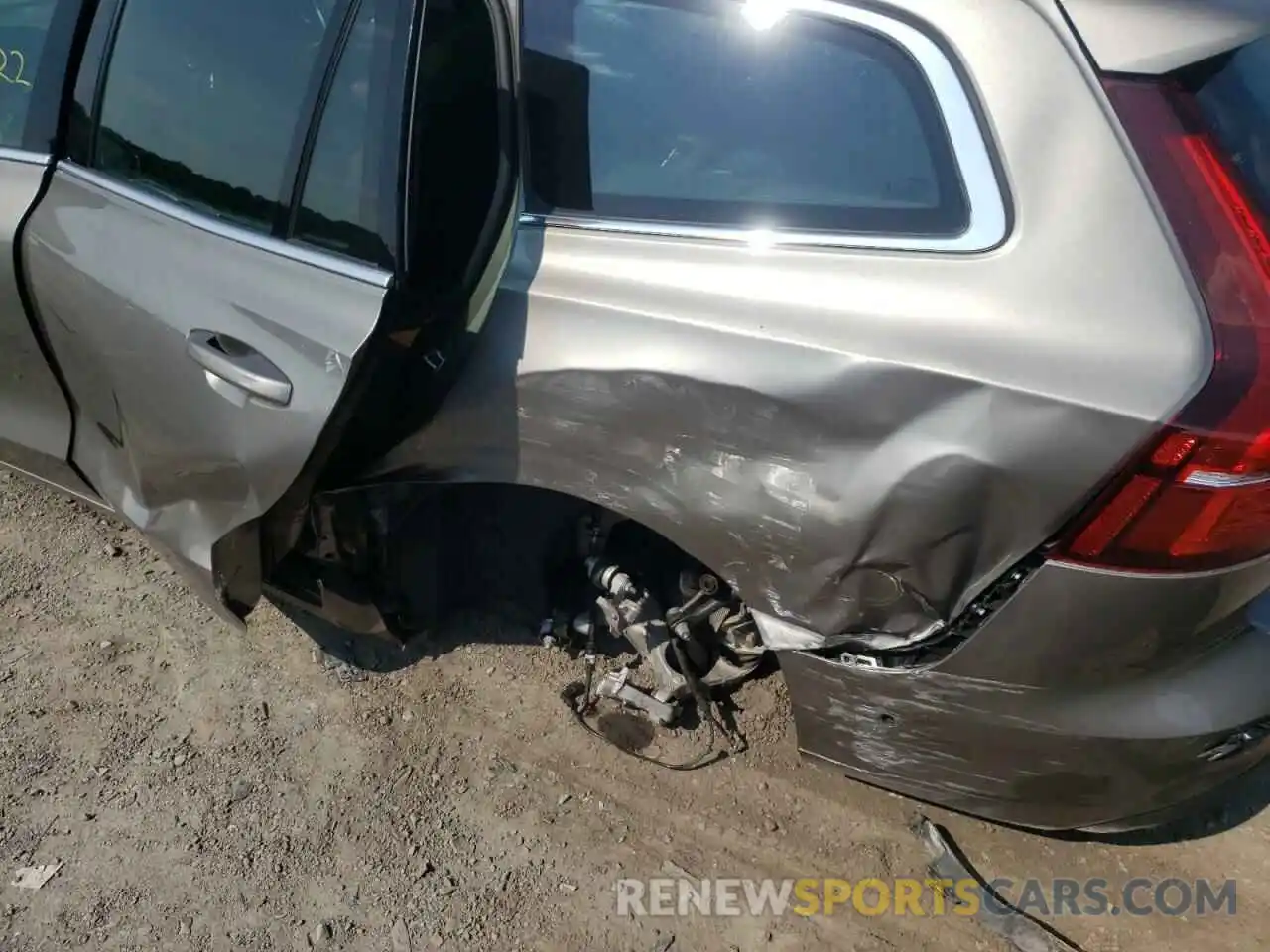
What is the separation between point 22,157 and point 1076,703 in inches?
102

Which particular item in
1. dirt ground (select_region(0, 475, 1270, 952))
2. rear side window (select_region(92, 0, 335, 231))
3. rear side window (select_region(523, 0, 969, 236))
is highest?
rear side window (select_region(523, 0, 969, 236))

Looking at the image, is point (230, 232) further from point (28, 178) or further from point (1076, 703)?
point (1076, 703)

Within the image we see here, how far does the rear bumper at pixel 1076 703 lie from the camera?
156 cm

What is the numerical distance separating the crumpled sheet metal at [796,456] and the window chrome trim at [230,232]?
0.85 ft

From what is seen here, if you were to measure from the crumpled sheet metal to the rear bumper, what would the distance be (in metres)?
0.10

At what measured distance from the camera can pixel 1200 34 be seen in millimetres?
1450

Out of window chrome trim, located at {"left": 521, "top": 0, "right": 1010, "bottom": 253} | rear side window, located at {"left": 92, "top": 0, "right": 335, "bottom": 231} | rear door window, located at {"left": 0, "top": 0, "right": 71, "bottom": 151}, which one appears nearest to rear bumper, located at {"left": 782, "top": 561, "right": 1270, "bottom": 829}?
window chrome trim, located at {"left": 521, "top": 0, "right": 1010, "bottom": 253}

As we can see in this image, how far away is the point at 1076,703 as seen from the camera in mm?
Answer: 1681

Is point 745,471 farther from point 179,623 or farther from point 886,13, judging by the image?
point 179,623

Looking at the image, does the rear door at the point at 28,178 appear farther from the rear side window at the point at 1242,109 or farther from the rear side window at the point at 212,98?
the rear side window at the point at 1242,109

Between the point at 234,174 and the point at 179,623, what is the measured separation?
1.33 metres

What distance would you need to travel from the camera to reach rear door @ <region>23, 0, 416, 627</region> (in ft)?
6.13

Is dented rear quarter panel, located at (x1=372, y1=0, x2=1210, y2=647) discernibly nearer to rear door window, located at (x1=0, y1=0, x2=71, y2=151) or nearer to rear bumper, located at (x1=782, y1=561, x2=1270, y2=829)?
→ rear bumper, located at (x1=782, y1=561, x2=1270, y2=829)

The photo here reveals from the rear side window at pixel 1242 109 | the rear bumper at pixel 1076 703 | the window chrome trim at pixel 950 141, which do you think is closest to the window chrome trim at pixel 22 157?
the window chrome trim at pixel 950 141
